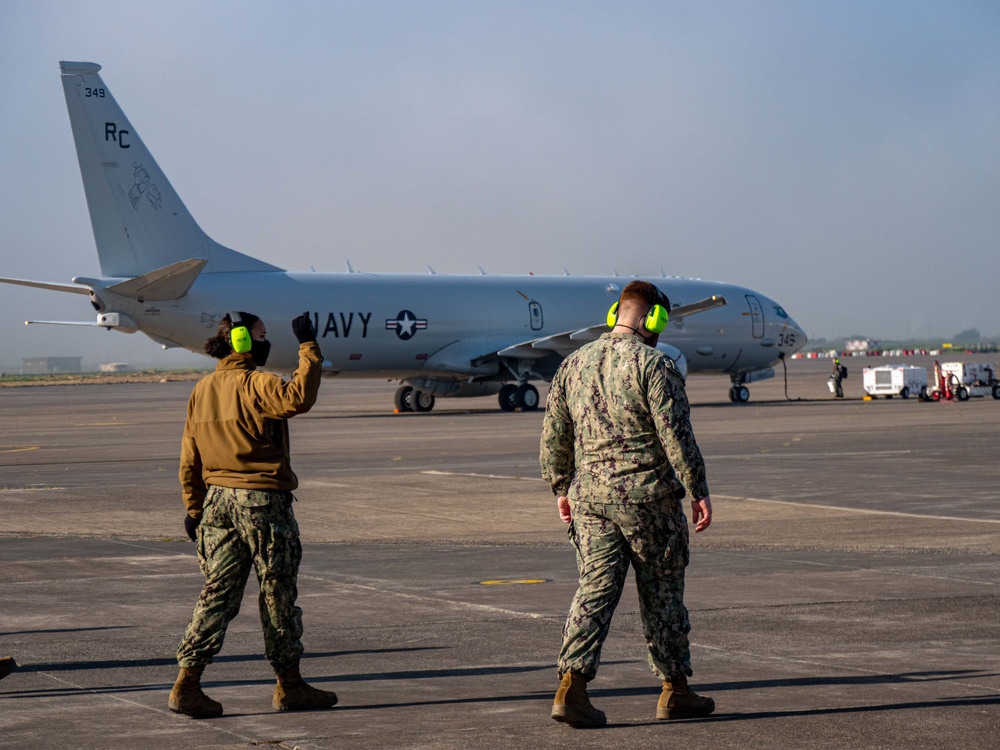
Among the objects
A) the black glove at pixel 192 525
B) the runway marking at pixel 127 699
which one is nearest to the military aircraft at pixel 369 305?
the runway marking at pixel 127 699

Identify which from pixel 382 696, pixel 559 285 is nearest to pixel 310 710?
pixel 382 696

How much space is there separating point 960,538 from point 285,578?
8.32 metres

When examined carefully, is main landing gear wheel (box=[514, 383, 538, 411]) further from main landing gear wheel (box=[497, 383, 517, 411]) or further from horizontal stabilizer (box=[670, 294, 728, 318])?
horizontal stabilizer (box=[670, 294, 728, 318])

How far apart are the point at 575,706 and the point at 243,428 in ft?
6.95

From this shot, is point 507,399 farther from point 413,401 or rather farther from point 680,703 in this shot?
point 680,703

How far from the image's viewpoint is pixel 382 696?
24.2ft

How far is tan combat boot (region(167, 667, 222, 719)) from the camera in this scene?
687 centimetres

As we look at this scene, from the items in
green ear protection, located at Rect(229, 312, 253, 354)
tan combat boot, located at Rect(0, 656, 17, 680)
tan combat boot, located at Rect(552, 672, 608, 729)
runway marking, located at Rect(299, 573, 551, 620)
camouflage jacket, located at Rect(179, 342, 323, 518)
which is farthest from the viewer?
runway marking, located at Rect(299, 573, 551, 620)

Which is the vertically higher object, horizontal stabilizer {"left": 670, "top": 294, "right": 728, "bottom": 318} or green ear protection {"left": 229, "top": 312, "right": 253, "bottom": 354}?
horizontal stabilizer {"left": 670, "top": 294, "right": 728, "bottom": 318}

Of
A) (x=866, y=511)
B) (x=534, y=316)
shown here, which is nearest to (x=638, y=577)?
(x=866, y=511)

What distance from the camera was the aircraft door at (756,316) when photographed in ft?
Result: 165

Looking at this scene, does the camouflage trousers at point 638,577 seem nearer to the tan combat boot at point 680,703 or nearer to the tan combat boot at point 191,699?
the tan combat boot at point 680,703

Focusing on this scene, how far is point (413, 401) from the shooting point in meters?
47.6

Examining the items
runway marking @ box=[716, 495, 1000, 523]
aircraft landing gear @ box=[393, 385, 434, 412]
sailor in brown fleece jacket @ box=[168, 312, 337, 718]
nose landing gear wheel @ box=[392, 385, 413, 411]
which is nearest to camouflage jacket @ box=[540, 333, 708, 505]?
sailor in brown fleece jacket @ box=[168, 312, 337, 718]
